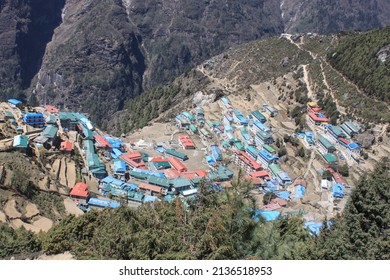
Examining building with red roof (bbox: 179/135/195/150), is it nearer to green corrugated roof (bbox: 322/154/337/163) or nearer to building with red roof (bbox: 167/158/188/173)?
building with red roof (bbox: 167/158/188/173)

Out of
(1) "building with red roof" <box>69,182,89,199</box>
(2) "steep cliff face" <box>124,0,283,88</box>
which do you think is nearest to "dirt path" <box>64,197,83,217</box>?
(1) "building with red roof" <box>69,182,89,199</box>

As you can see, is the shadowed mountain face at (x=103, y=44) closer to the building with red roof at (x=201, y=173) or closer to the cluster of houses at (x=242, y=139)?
the cluster of houses at (x=242, y=139)

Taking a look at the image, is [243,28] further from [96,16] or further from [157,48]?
[96,16]

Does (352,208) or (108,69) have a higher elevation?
(352,208)

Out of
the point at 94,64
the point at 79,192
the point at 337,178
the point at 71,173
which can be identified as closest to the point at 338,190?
the point at 337,178

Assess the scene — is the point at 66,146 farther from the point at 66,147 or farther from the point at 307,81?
the point at 307,81
